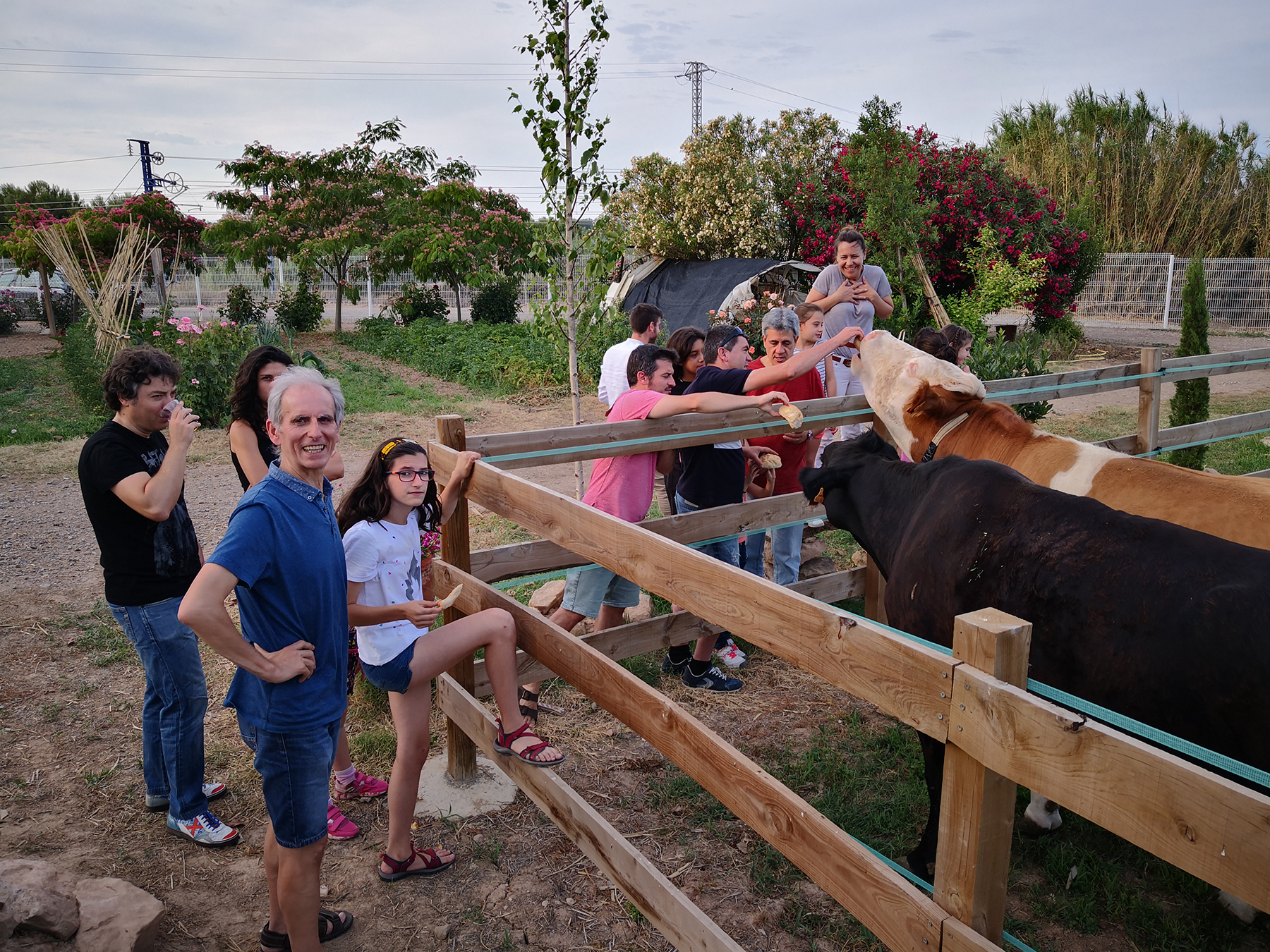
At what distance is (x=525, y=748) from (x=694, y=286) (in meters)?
12.9

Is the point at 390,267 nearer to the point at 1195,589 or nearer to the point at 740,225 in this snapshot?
the point at 740,225

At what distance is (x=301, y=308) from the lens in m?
23.0

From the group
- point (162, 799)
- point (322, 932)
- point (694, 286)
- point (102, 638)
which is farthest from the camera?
point (694, 286)

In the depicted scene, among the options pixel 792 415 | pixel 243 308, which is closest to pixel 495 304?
pixel 243 308

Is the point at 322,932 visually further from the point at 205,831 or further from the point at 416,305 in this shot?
the point at 416,305

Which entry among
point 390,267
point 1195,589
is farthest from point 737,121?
point 1195,589

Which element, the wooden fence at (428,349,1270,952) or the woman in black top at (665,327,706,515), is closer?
the wooden fence at (428,349,1270,952)

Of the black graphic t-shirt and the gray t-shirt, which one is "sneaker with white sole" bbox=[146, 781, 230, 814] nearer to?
the black graphic t-shirt

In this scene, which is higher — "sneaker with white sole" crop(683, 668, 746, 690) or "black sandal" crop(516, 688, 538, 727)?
"black sandal" crop(516, 688, 538, 727)

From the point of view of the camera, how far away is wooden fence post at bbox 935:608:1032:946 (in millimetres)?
1568

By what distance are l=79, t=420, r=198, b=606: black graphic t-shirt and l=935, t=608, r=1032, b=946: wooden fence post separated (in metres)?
2.94

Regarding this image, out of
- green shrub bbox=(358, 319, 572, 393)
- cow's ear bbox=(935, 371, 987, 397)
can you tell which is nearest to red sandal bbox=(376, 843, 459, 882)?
cow's ear bbox=(935, 371, 987, 397)

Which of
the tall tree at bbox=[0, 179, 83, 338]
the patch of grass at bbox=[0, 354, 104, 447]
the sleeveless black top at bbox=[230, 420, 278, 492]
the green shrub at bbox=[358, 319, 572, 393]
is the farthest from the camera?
the tall tree at bbox=[0, 179, 83, 338]

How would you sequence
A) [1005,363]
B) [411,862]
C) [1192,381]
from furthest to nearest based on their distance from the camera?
[1005,363] < [1192,381] < [411,862]
